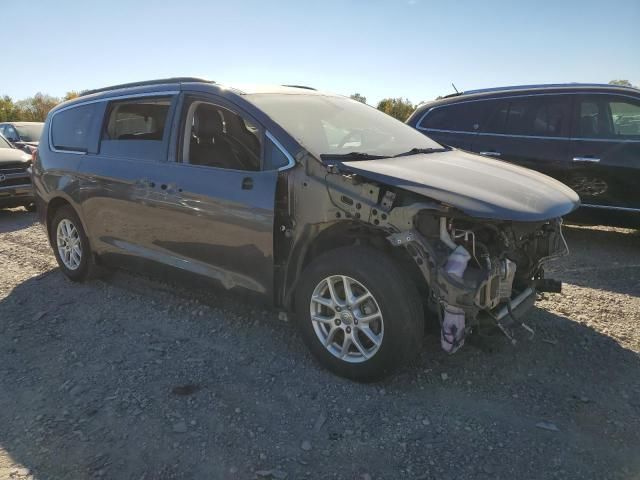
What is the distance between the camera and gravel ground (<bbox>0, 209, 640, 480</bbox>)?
8.50 ft

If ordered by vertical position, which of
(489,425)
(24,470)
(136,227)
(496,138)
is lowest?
(24,470)

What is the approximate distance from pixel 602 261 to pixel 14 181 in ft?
28.8

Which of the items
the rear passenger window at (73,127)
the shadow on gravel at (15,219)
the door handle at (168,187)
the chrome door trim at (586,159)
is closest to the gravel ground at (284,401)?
the door handle at (168,187)

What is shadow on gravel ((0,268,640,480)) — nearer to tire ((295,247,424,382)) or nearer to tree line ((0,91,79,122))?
tire ((295,247,424,382))

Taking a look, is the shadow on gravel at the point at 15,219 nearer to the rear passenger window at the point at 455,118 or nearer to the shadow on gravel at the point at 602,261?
the rear passenger window at the point at 455,118

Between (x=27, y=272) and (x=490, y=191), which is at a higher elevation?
(x=490, y=191)

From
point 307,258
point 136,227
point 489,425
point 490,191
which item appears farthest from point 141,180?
point 489,425

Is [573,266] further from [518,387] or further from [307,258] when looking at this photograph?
[307,258]

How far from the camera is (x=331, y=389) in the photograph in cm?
322

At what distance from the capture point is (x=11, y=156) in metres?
8.95

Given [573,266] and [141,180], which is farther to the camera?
[573,266]

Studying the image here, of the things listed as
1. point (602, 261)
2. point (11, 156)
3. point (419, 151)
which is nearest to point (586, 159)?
point (602, 261)

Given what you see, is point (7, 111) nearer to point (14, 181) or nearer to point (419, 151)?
point (14, 181)

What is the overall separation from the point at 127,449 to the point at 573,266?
15.3 feet
